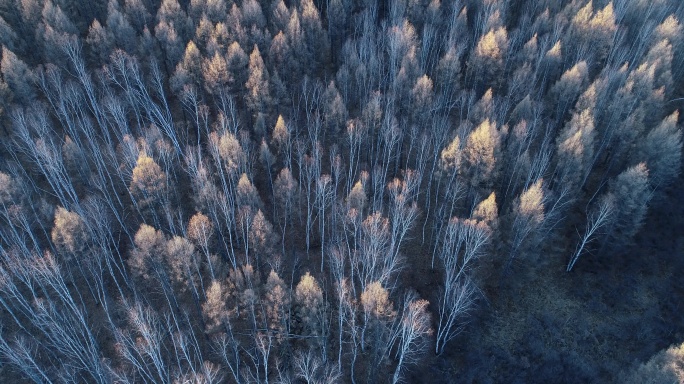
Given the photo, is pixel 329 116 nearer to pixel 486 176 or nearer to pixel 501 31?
pixel 486 176

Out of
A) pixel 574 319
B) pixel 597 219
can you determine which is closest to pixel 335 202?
pixel 597 219

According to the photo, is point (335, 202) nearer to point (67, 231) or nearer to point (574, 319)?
point (67, 231)

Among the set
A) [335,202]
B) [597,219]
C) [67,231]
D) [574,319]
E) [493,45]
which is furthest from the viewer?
[493,45]

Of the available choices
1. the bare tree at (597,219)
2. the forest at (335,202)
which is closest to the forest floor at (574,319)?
the forest at (335,202)

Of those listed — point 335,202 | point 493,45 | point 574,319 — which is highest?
point 493,45

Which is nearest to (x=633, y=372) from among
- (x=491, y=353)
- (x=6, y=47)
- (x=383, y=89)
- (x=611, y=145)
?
(x=491, y=353)

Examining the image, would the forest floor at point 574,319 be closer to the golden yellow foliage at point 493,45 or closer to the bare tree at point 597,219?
the bare tree at point 597,219

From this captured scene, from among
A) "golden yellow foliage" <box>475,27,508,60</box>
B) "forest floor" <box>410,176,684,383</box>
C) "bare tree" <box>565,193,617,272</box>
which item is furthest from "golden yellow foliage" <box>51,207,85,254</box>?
"golden yellow foliage" <box>475,27,508,60</box>

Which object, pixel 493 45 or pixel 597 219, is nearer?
pixel 597 219
